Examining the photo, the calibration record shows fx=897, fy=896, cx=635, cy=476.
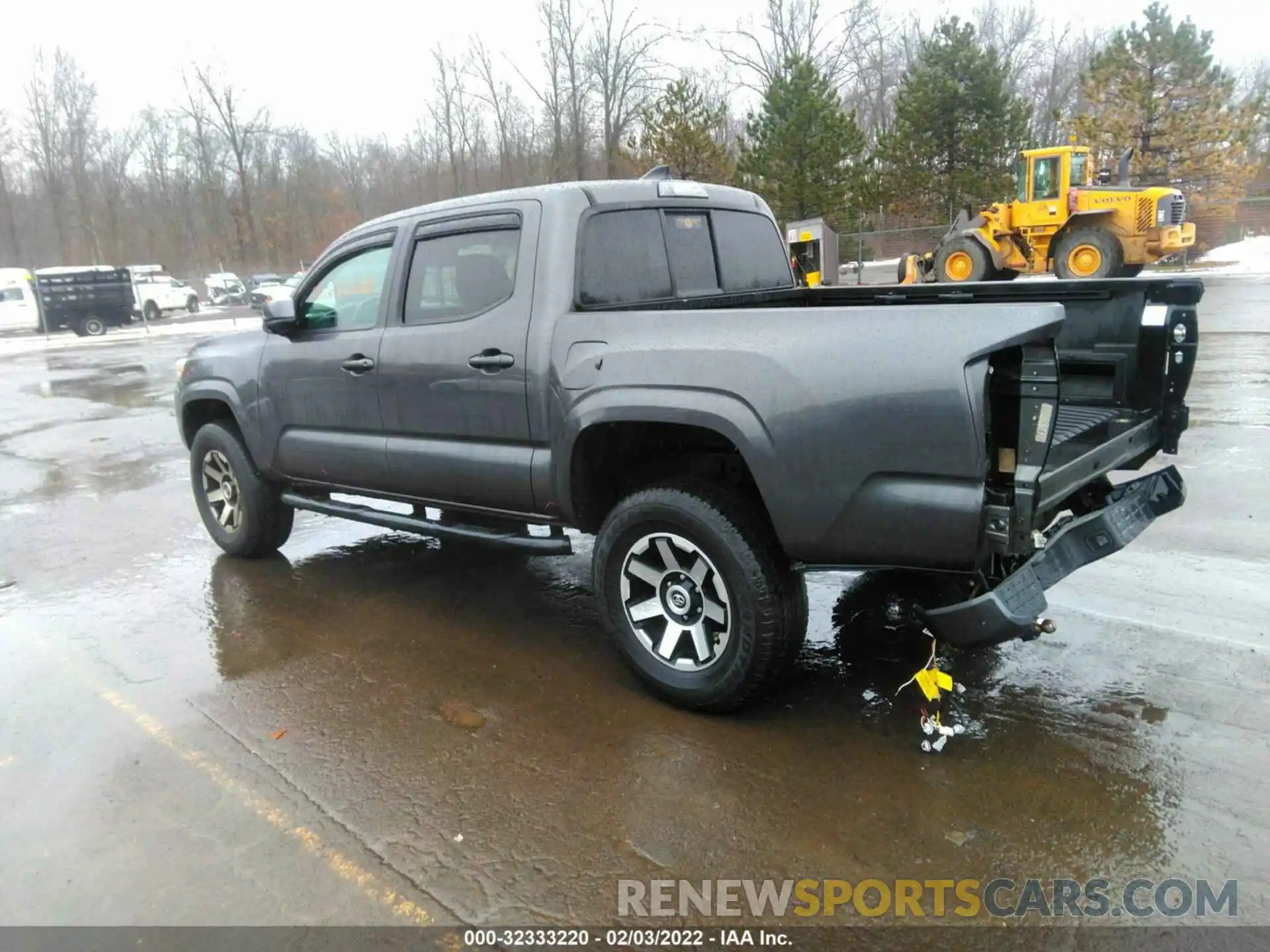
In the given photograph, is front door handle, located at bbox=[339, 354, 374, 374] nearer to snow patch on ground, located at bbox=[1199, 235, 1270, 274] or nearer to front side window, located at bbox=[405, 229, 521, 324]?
front side window, located at bbox=[405, 229, 521, 324]

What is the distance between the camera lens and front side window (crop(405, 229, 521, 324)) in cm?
412

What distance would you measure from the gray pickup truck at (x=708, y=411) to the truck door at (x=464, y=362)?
1 cm

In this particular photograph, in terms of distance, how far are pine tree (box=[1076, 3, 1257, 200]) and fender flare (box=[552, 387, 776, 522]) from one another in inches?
1450

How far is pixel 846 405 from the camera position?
299 centimetres

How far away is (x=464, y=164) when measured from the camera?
5541cm

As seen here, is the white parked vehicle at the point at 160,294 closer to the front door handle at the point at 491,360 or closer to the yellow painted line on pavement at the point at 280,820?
the yellow painted line on pavement at the point at 280,820

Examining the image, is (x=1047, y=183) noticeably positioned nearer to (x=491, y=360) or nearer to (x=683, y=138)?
(x=683, y=138)

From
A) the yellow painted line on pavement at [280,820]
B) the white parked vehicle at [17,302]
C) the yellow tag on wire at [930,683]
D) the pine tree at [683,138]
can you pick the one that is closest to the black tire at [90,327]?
the white parked vehicle at [17,302]

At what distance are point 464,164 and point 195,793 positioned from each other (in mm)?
56687

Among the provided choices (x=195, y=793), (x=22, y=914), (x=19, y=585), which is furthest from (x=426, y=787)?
(x=19, y=585)

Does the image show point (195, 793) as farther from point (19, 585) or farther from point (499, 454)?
point (19, 585)

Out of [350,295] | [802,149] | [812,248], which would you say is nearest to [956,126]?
[802,149]

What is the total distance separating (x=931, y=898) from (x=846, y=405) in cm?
151

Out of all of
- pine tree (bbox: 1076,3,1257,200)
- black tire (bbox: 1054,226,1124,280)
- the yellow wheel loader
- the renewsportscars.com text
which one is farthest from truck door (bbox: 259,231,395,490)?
pine tree (bbox: 1076,3,1257,200)
